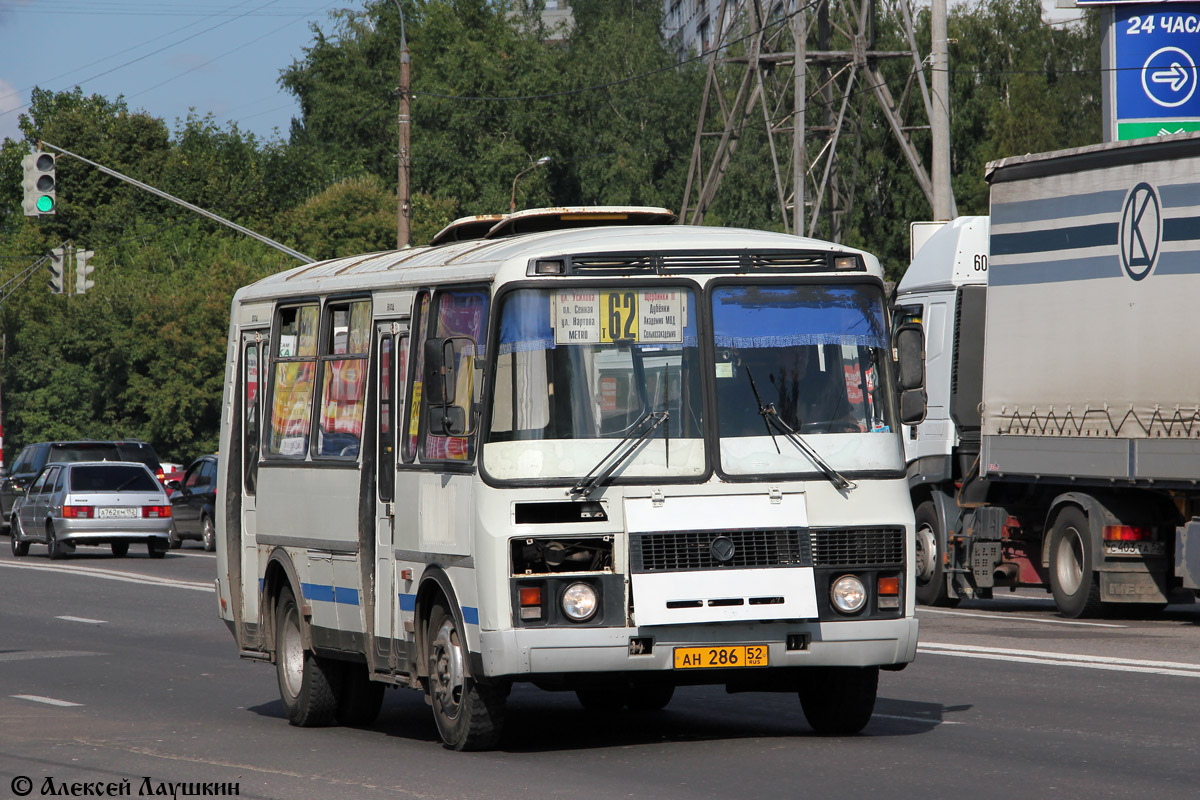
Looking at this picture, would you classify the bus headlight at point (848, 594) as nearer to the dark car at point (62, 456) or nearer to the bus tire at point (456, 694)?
the bus tire at point (456, 694)

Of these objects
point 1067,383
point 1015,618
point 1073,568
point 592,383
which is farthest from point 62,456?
point 592,383

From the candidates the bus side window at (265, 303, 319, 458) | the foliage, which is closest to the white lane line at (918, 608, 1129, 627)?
the bus side window at (265, 303, 319, 458)

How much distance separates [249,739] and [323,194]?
7117 cm

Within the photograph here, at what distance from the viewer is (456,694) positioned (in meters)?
9.96

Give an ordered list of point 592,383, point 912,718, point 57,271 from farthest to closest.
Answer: point 57,271 < point 912,718 < point 592,383

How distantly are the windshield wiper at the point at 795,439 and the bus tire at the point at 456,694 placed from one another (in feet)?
6.05

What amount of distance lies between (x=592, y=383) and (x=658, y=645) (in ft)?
4.27

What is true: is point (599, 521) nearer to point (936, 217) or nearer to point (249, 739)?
point (249, 739)

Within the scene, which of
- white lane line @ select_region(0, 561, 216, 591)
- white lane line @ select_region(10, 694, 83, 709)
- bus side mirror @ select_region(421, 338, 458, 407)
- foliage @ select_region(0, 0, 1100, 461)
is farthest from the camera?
foliage @ select_region(0, 0, 1100, 461)

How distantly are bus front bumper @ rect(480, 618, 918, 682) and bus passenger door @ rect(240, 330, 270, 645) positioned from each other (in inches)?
137

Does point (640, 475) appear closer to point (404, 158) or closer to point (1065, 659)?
point (1065, 659)

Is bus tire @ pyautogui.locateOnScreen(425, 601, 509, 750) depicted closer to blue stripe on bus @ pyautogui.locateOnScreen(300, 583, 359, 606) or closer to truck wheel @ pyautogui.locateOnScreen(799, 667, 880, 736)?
blue stripe on bus @ pyautogui.locateOnScreen(300, 583, 359, 606)

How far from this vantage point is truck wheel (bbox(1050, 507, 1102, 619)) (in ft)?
59.5

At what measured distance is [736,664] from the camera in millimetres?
9523
